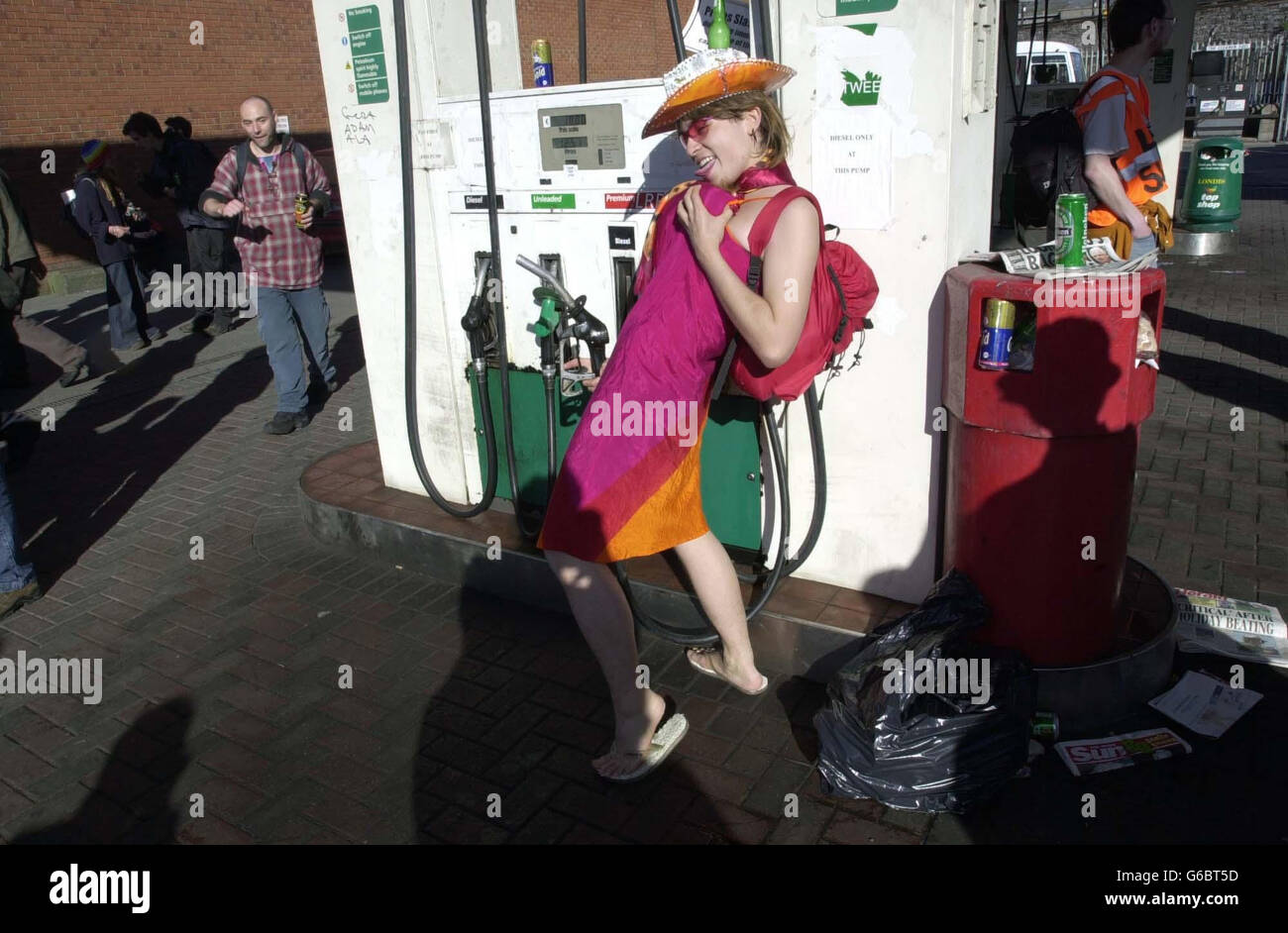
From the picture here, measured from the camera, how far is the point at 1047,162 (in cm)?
421

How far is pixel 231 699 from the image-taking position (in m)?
3.74

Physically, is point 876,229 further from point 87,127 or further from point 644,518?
point 87,127

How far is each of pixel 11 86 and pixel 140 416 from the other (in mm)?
8324

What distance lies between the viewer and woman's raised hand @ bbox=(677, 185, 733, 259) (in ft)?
8.96

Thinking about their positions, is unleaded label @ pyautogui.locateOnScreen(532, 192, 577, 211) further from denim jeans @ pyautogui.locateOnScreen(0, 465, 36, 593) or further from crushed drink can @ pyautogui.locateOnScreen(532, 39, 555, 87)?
denim jeans @ pyautogui.locateOnScreen(0, 465, 36, 593)

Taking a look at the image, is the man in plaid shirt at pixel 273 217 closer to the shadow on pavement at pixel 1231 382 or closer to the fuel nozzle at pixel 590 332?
the fuel nozzle at pixel 590 332

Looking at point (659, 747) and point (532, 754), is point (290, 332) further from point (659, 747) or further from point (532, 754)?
point (659, 747)

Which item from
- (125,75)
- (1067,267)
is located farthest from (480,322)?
(125,75)

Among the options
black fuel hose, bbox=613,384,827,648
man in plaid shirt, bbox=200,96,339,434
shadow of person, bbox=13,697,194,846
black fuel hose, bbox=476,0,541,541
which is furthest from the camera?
man in plaid shirt, bbox=200,96,339,434

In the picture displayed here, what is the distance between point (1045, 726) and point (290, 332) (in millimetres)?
5273

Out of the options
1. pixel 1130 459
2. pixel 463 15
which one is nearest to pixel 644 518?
pixel 1130 459

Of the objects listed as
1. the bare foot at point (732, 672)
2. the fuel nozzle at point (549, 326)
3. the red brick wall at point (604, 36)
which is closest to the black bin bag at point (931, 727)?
the bare foot at point (732, 672)

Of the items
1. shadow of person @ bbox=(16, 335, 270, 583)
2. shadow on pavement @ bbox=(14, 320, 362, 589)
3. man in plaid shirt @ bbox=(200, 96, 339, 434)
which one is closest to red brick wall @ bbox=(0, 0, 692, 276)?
shadow on pavement @ bbox=(14, 320, 362, 589)

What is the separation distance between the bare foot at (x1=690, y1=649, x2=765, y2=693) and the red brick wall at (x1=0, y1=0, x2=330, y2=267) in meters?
13.1
